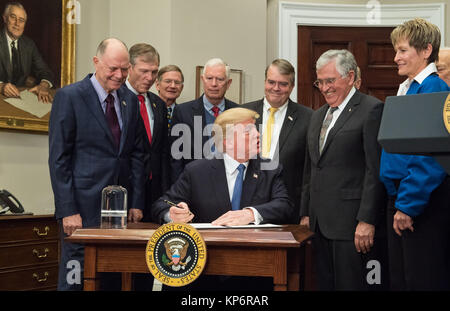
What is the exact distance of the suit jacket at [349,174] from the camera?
319 cm

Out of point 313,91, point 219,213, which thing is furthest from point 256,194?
point 313,91

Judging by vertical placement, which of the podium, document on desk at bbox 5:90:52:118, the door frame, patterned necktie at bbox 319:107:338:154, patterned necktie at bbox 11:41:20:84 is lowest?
the podium

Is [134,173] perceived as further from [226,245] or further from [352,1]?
[352,1]

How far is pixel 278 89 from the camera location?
404 cm

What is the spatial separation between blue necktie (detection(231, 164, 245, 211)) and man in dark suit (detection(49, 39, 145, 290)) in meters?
0.78

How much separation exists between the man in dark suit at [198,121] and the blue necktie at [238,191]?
0.95m

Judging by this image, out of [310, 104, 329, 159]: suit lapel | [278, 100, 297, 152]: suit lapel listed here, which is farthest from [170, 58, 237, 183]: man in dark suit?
[310, 104, 329, 159]: suit lapel

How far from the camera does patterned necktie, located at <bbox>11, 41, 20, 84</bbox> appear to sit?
5.04m

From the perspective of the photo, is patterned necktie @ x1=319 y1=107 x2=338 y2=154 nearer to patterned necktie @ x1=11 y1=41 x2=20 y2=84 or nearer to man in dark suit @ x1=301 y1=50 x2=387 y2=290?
man in dark suit @ x1=301 y1=50 x2=387 y2=290

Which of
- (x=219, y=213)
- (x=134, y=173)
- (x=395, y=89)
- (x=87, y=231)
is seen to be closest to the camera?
(x=87, y=231)

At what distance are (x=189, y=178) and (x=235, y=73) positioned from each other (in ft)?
10.4

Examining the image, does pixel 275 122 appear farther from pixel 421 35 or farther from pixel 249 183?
pixel 421 35

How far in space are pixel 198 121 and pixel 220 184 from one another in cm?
123

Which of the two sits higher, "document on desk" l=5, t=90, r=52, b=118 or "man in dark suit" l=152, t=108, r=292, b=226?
"document on desk" l=5, t=90, r=52, b=118
